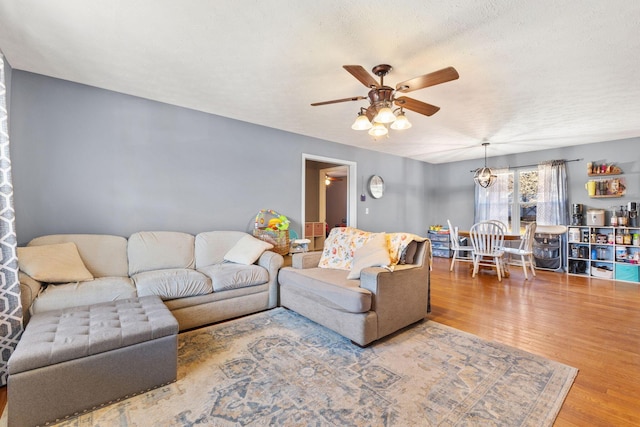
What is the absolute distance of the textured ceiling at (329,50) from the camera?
178cm

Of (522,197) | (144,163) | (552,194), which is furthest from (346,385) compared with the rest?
(522,197)

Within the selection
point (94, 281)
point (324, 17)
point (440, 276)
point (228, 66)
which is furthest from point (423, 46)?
point (440, 276)

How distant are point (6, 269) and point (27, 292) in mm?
251

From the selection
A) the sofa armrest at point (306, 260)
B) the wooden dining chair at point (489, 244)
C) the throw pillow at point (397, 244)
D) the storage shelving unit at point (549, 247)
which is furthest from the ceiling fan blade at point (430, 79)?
the storage shelving unit at point (549, 247)

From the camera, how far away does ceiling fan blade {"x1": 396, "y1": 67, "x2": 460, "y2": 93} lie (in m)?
1.94

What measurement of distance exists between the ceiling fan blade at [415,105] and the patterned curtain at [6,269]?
2.78 m

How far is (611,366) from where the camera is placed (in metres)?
2.04

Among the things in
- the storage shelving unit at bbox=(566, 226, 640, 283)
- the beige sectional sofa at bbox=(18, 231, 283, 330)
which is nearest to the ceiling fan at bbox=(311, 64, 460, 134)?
the beige sectional sofa at bbox=(18, 231, 283, 330)

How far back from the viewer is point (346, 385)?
1811 millimetres

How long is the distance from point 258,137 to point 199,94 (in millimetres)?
1107

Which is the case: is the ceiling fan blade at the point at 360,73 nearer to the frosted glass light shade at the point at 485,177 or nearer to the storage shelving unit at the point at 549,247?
the frosted glass light shade at the point at 485,177

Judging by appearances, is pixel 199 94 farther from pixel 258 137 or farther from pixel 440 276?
pixel 440 276

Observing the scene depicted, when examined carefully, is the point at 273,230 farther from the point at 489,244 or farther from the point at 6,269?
the point at 489,244

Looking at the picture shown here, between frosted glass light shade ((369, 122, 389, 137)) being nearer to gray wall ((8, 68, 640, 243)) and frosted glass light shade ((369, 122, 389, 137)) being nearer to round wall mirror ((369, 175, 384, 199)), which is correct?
gray wall ((8, 68, 640, 243))
